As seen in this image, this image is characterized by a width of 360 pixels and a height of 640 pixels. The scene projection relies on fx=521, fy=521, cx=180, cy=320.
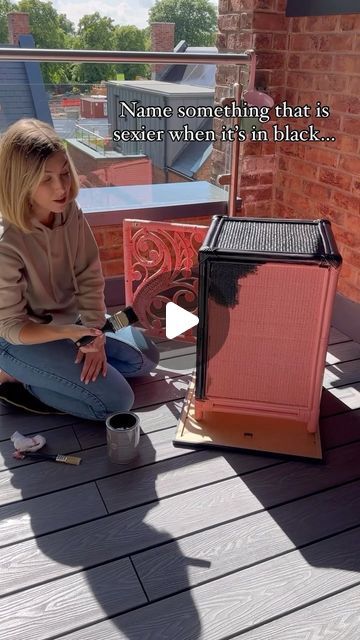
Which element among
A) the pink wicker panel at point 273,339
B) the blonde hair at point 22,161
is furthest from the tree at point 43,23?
the pink wicker panel at point 273,339

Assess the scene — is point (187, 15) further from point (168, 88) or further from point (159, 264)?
point (159, 264)

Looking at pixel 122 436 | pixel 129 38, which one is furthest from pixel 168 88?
pixel 129 38

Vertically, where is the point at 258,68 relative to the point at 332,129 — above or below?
above

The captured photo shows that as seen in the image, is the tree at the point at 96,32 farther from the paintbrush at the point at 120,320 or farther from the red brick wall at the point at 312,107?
the paintbrush at the point at 120,320

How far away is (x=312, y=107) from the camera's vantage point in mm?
2664

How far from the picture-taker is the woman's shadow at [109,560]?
1298mm

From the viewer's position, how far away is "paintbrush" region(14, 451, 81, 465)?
71.6 inches

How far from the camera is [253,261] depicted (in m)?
1.71

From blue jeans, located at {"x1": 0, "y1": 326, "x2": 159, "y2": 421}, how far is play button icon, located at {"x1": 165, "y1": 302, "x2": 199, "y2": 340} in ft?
1.97

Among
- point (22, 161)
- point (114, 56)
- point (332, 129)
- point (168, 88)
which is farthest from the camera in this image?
point (168, 88)

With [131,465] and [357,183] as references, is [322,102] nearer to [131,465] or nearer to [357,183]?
[357,183]

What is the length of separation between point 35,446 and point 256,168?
199 centimetres

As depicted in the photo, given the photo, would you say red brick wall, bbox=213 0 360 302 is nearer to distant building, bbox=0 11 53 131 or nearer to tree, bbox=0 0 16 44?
distant building, bbox=0 11 53 131

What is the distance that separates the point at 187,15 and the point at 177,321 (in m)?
79.5
